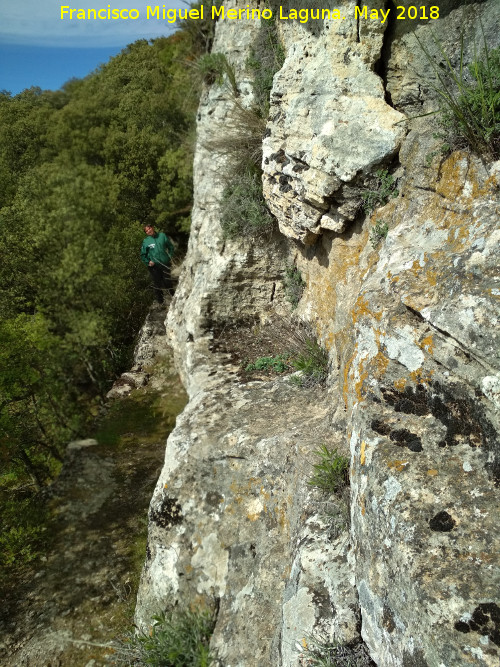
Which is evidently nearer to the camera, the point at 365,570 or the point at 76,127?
the point at 365,570

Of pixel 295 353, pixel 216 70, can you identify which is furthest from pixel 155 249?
pixel 295 353

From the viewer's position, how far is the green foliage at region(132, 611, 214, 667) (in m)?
4.16

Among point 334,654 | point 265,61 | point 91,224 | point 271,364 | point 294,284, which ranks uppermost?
point 265,61

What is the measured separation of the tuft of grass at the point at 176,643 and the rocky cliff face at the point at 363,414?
0.51 ft

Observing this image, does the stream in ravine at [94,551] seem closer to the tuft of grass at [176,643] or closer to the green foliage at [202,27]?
the tuft of grass at [176,643]

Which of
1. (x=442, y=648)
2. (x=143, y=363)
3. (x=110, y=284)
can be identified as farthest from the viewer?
(x=110, y=284)

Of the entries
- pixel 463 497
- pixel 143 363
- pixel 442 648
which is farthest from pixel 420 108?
pixel 143 363

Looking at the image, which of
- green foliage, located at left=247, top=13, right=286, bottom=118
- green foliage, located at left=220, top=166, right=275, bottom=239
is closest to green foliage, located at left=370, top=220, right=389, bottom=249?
green foliage, located at left=220, top=166, right=275, bottom=239

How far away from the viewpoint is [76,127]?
1861 centimetres

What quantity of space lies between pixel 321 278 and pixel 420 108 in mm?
2263

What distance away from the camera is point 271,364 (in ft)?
20.7

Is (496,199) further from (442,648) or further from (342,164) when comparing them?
(442,648)

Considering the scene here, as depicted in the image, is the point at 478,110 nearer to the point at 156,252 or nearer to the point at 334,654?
the point at 334,654

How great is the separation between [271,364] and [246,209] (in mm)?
2665
